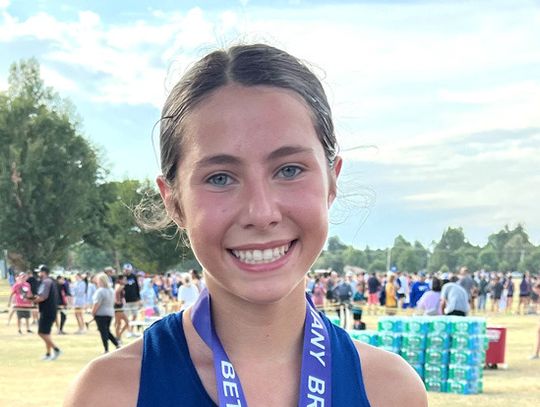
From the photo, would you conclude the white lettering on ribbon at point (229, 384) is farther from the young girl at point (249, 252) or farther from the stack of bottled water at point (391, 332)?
the stack of bottled water at point (391, 332)

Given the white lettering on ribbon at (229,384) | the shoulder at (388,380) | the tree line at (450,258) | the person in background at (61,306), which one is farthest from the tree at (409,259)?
the white lettering on ribbon at (229,384)

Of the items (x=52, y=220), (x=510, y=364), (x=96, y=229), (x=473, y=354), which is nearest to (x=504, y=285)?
(x=510, y=364)

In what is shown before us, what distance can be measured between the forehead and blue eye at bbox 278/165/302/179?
0.06 metres

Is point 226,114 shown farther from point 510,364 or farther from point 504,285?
point 504,285

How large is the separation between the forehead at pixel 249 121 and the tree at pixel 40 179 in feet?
171

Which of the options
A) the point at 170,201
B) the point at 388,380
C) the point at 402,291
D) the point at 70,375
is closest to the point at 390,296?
the point at 402,291

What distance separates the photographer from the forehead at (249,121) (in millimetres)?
1899

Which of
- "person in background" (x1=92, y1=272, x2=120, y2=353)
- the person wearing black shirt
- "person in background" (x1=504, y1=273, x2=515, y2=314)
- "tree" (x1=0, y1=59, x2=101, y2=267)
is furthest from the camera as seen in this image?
"tree" (x1=0, y1=59, x2=101, y2=267)

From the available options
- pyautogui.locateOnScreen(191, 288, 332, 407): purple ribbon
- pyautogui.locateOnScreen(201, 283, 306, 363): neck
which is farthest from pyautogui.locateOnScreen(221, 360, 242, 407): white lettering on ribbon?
pyautogui.locateOnScreen(201, 283, 306, 363): neck

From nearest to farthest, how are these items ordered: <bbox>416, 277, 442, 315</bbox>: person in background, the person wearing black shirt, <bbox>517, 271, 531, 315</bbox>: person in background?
the person wearing black shirt
<bbox>416, 277, 442, 315</bbox>: person in background
<bbox>517, 271, 531, 315</bbox>: person in background

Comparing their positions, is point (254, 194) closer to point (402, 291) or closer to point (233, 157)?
point (233, 157)

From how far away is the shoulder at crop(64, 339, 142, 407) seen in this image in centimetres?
196

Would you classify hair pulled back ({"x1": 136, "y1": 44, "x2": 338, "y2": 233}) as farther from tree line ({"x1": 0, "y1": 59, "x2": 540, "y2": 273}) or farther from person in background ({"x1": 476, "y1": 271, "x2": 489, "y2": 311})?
tree line ({"x1": 0, "y1": 59, "x2": 540, "y2": 273})

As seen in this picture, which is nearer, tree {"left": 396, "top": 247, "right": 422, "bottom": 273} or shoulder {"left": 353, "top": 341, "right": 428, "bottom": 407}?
shoulder {"left": 353, "top": 341, "right": 428, "bottom": 407}
